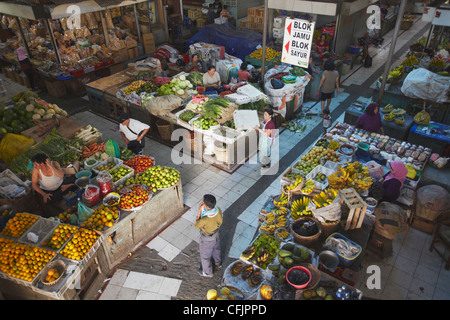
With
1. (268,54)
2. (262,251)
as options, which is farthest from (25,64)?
(262,251)

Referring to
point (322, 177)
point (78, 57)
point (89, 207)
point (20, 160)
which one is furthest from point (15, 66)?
point (322, 177)

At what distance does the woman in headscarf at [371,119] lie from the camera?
8.32 meters

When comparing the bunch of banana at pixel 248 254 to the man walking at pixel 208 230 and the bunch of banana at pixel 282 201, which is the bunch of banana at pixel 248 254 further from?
the bunch of banana at pixel 282 201

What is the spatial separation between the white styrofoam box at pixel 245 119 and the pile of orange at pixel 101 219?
3.95m

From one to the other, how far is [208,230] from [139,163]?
278 centimetres

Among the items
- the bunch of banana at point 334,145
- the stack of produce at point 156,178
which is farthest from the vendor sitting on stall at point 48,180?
the bunch of banana at point 334,145

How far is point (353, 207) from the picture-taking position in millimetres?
5328

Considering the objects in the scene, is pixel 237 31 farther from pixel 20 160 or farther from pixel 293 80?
pixel 20 160

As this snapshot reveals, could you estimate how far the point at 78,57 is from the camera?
13.3 m

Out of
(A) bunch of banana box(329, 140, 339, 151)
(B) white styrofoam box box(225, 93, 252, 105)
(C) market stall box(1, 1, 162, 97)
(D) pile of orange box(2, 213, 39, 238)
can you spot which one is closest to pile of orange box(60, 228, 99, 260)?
(D) pile of orange box(2, 213, 39, 238)

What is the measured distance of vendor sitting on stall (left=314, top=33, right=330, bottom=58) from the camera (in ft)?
43.7

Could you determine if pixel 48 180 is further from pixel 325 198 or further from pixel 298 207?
pixel 325 198

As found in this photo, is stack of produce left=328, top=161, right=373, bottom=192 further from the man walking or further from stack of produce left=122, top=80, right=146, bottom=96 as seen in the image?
stack of produce left=122, top=80, right=146, bottom=96

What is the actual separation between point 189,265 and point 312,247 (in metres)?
2.47
